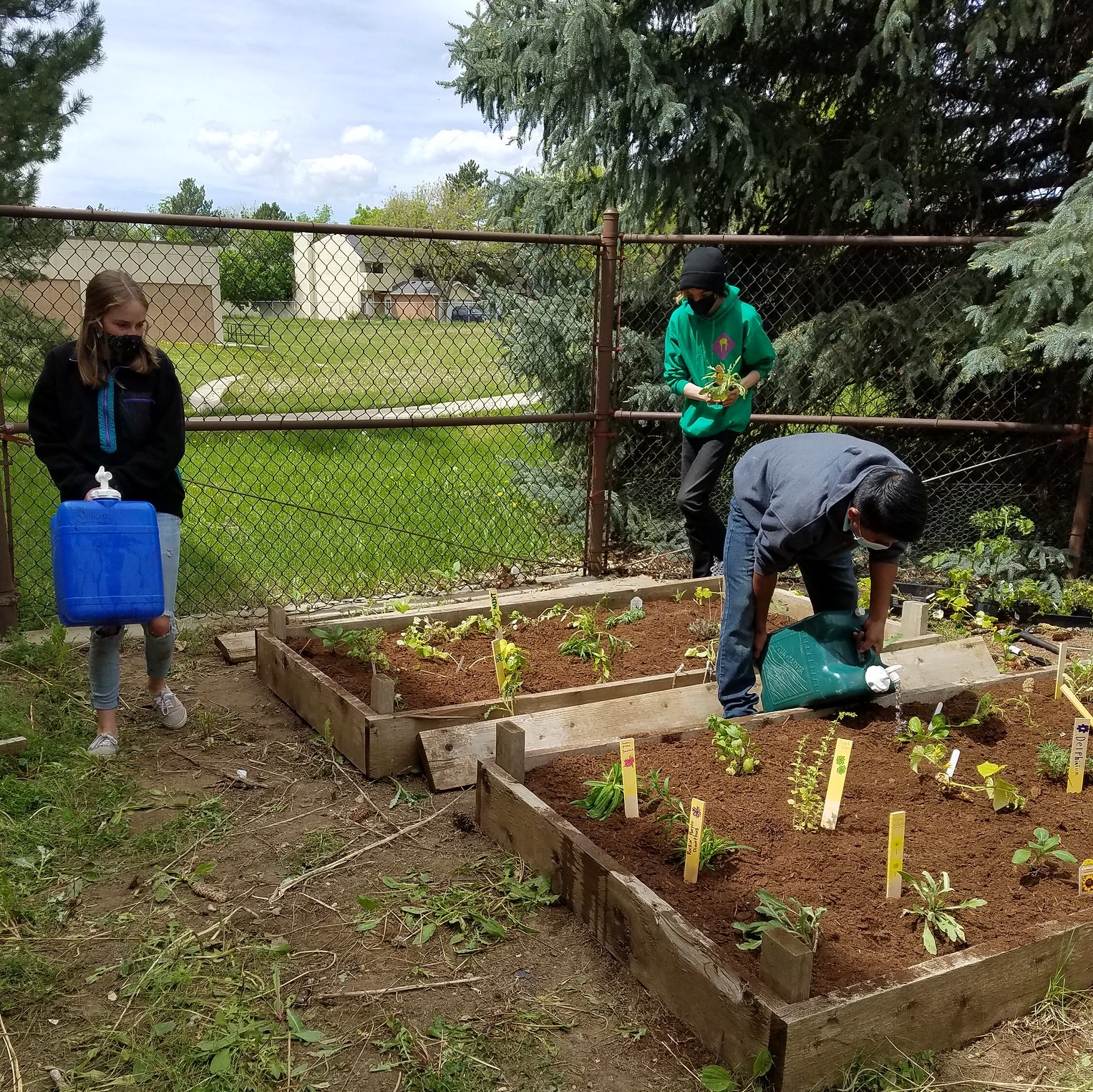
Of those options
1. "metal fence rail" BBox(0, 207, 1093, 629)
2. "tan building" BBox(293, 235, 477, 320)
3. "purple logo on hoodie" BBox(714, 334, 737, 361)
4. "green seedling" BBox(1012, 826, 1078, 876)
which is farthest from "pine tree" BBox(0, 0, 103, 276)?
"green seedling" BBox(1012, 826, 1078, 876)

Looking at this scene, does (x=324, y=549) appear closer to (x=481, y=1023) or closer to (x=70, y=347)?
(x=70, y=347)

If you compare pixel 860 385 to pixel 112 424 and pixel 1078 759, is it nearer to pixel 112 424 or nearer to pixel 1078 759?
pixel 1078 759

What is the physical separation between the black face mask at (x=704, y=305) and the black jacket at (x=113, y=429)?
2.77 m

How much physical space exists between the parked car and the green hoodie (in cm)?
152

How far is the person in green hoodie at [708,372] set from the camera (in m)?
5.38

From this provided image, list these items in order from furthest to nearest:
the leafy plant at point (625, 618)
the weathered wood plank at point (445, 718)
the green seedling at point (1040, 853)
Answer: the leafy plant at point (625, 618) < the weathered wood plank at point (445, 718) < the green seedling at point (1040, 853)

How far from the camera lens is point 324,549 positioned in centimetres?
649

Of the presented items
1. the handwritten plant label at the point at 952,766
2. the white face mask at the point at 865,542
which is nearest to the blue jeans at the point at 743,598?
the white face mask at the point at 865,542

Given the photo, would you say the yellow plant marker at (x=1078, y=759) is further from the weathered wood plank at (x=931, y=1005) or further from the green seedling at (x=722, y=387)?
the green seedling at (x=722, y=387)

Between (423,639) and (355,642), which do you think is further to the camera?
(423,639)

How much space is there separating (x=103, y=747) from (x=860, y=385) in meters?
5.37

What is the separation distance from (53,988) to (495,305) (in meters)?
5.37

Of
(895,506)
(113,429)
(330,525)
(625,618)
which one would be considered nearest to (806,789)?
(895,506)

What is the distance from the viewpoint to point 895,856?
2518mm
